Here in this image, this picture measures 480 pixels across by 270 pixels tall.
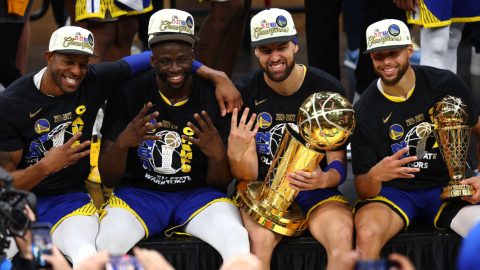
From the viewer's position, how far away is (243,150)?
2.82m

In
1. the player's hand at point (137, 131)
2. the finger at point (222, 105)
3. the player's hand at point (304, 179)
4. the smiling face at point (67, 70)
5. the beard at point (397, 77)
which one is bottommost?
the player's hand at point (304, 179)

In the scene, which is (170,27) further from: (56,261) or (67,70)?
(56,261)

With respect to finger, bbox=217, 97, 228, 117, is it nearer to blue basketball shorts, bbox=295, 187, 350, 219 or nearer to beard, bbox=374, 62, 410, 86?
blue basketball shorts, bbox=295, 187, 350, 219

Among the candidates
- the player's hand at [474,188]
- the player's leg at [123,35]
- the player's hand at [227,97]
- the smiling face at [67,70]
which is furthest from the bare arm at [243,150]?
the player's leg at [123,35]

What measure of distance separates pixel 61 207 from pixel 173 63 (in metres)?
0.94

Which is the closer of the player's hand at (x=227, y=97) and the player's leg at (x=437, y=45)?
the player's hand at (x=227, y=97)

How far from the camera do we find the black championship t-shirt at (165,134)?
3.09 meters

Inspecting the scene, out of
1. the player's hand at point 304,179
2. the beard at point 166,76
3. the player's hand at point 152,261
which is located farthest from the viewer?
the beard at point 166,76

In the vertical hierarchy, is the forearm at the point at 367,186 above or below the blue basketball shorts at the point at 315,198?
above

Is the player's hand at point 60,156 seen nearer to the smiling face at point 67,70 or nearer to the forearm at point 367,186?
the smiling face at point 67,70

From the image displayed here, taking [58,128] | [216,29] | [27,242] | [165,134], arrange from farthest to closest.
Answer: [216,29], [165,134], [58,128], [27,242]

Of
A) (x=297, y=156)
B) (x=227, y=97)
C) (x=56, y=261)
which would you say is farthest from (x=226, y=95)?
(x=56, y=261)

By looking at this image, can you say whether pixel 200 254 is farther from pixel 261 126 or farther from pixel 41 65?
pixel 41 65

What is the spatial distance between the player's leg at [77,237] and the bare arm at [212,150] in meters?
0.64
